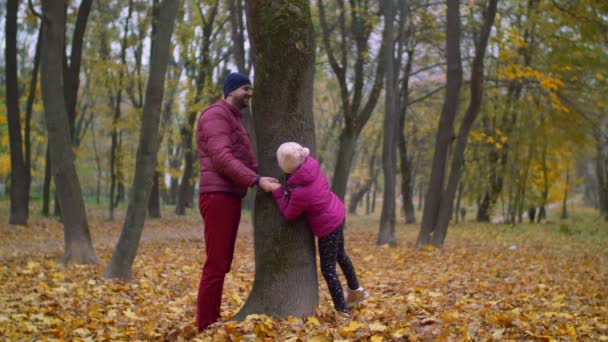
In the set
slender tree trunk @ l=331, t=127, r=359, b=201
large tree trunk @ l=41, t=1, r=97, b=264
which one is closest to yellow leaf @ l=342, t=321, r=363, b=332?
large tree trunk @ l=41, t=1, r=97, b=264

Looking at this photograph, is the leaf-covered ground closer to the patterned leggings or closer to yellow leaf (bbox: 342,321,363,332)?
yellow leaf (bbox: 342,321,363,332)

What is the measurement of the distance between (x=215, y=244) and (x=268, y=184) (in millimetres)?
685

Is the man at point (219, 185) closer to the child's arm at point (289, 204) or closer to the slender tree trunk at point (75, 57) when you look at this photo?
the child's arm at point (289, 204)

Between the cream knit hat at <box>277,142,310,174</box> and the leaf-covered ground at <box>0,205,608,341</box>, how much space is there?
3.95 feet

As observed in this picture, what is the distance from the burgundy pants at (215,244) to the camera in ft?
15.6

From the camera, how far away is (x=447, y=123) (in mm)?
13547

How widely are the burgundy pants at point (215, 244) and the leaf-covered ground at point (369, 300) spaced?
0.19 meters

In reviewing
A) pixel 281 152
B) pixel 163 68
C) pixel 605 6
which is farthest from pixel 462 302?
pixel 605 6

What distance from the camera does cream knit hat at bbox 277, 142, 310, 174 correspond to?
14.8 ft

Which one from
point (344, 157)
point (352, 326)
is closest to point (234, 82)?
point (352, 326)

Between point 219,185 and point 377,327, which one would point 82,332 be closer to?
point 219,185

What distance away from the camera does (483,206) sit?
30.5m

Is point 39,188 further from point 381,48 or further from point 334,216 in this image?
point 334,216

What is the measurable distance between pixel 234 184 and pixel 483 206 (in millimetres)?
27623
